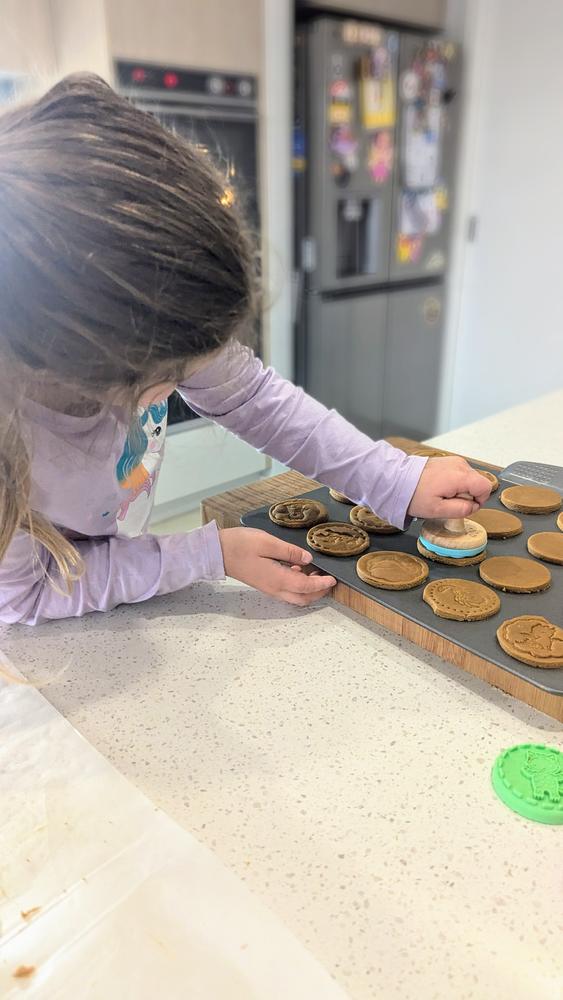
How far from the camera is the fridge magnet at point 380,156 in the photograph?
94.4 inches

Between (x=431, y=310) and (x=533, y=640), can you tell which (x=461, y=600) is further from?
(x=431, y=310)

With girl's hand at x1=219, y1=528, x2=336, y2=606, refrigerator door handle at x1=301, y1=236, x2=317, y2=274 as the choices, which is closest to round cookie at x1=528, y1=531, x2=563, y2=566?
→ girl's hand at x1=219, y1=528, x2=336, y2=606

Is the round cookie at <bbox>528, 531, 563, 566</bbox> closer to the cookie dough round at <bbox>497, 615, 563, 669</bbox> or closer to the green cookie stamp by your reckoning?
the cookie dough round at <bbox>497, 615, 563, 669</bbox>

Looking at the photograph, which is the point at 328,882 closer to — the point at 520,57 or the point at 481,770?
the point at 481,770

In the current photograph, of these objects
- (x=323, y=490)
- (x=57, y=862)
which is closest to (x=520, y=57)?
(x=323, y=490)

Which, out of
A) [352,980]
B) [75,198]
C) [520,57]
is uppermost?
[520,57]

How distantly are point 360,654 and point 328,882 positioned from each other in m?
0.25

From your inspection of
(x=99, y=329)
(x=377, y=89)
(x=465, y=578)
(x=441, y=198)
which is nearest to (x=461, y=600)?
(x=465, y=578)

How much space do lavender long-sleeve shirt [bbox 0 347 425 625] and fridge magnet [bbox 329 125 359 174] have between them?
1691 mm

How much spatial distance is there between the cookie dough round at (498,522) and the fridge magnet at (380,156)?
194 cm

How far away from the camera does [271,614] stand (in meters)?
0.75

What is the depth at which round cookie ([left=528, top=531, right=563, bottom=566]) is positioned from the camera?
76 centimetres

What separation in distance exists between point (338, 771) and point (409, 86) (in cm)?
256

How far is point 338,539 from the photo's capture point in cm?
81
